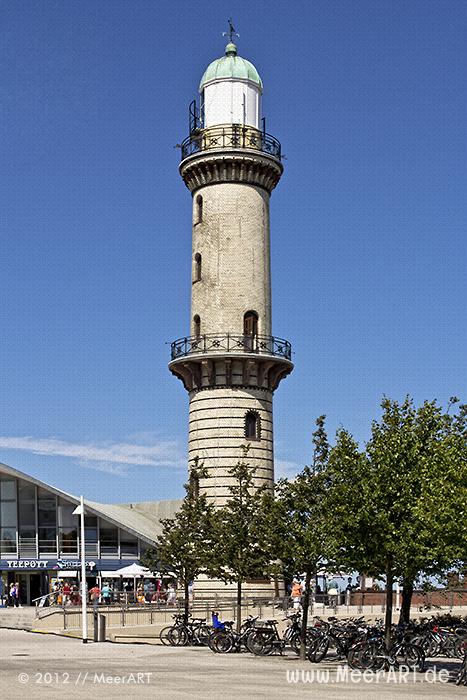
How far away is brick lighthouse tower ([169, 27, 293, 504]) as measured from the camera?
54.2m

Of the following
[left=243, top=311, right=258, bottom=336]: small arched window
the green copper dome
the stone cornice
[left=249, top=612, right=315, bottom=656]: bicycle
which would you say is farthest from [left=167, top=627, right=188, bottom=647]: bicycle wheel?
the green copper dome

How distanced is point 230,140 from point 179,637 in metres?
26.7

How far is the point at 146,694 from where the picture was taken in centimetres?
2367

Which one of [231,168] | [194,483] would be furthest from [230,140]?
[194,483]

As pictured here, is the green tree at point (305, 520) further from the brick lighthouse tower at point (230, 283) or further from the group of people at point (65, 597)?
the group of people at point (65, 597)

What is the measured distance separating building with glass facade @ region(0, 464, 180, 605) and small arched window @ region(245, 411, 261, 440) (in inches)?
792

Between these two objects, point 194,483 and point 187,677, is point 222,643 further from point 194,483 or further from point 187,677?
point 194,483

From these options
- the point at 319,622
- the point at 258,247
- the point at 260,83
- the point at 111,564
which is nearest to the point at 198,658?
the point at 319,622

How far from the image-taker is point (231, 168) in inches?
2227

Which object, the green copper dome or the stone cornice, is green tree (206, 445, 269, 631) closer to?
the stone cornice

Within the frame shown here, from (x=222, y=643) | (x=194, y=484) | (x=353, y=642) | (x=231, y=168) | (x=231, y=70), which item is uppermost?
(x=231, y=70)

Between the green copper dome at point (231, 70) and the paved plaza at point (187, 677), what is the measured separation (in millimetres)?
30758

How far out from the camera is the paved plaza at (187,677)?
24.3m

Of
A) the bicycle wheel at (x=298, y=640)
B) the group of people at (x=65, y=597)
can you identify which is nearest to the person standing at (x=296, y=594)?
the group of people at (x=65, y=597)
